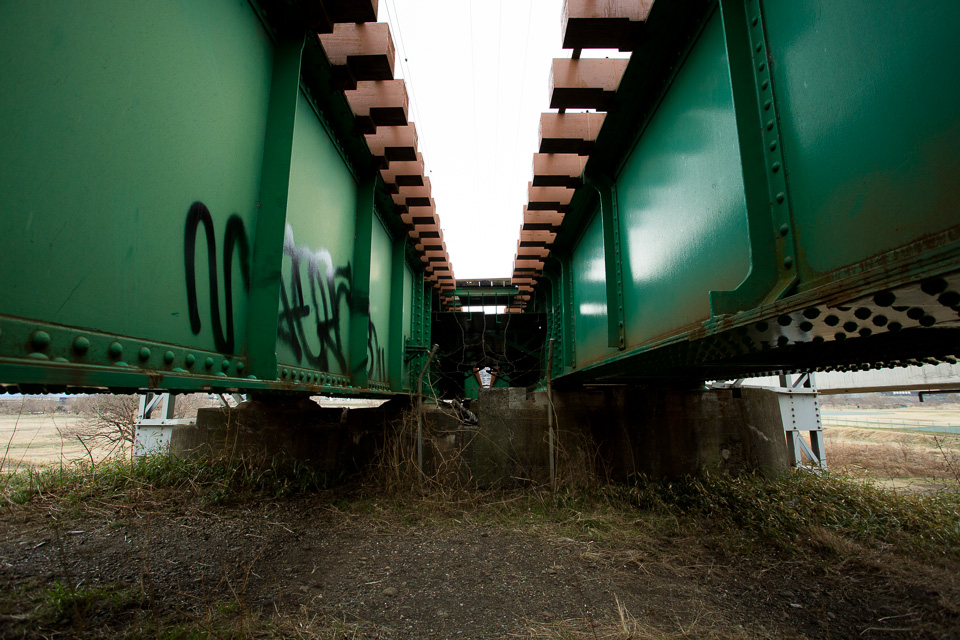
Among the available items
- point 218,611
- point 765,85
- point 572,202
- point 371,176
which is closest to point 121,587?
point 218,611

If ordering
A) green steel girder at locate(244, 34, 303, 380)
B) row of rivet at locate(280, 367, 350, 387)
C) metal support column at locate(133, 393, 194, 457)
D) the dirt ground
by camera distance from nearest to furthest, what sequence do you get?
1. the dirt ground
2. green steel girder at locate(244, 34, 303, 380)
3. row of rivet at locate(280, 367, 350, 387)
4. metal support column at locate(133, 393, 194, 457)

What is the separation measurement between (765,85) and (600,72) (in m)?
2.44

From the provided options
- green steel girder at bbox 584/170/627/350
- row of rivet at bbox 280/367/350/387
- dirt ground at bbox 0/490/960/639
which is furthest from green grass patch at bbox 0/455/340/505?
green steel girder at bbox 584/170/627/350

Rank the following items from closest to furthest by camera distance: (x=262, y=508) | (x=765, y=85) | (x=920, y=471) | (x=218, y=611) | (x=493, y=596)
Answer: (x=765, y=85) < (x=218, y=611) < (x=493, y=596) < (x=262, y=508) < (x=920, y=471)

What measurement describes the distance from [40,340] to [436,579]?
3.55 meters

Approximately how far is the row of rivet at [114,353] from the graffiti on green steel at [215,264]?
7.1 inches

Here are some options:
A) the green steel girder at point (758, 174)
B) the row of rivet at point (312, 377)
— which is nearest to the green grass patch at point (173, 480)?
the row of rivet at point (312, 377)

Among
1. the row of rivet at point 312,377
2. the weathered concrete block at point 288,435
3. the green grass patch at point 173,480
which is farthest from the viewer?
the weathered concrete block at point 288,435

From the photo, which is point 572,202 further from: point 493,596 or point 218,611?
point 218,611

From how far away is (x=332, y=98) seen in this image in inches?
192

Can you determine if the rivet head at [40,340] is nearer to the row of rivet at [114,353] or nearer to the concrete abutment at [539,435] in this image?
the row of rivet at [114,353]

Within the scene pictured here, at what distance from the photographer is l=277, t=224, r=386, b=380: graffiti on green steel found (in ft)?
13.5

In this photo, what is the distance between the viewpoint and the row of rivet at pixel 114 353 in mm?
1737

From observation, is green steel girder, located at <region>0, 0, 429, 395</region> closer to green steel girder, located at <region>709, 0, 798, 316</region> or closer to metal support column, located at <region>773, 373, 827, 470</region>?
green steel girder, located at <region>709, 0, 798, 316</region>
